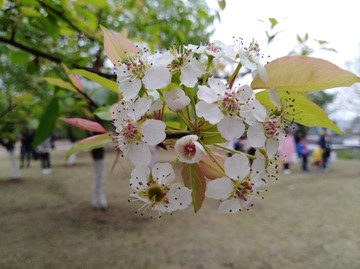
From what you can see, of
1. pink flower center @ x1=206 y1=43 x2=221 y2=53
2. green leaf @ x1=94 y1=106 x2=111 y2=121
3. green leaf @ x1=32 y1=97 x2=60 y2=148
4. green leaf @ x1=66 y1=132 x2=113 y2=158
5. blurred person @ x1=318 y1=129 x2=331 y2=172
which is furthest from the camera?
blurred person @ x1=318 y1=129 x2=331 y2=172

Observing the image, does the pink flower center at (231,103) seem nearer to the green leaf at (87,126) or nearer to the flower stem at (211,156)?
the flower stem at (211,156)

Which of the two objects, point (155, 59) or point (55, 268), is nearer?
point (155, 59)

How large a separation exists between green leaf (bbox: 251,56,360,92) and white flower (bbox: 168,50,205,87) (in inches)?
4.0

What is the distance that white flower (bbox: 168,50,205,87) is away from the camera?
56cm

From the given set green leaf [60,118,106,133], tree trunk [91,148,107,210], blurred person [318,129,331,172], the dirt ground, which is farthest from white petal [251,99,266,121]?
blurred person [318,129,331,172]

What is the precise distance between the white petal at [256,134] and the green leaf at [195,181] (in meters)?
0.11

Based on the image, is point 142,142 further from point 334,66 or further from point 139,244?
point 139,244

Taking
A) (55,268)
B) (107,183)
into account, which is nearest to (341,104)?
(107,183)

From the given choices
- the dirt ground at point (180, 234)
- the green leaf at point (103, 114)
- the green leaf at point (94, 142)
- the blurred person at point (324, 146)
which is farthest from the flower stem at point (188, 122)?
the blurred person at point (324, 146)

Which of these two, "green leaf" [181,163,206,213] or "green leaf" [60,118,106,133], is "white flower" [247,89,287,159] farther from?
"green leaf" [60,118,106,133]

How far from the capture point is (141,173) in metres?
0.57

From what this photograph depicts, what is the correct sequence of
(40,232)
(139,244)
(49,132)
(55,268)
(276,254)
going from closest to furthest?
(49,132)
(55,268)
(276,254)
(139,244)
(40,232)

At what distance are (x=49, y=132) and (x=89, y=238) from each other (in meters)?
3.11

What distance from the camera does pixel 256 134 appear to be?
1.74 ft
